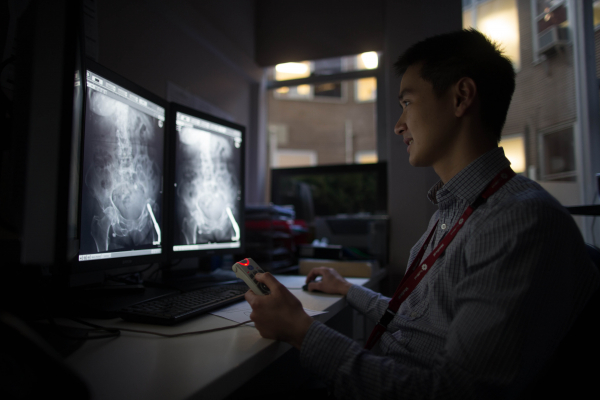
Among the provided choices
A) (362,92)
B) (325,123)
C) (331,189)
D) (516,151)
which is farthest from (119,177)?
(362,92)

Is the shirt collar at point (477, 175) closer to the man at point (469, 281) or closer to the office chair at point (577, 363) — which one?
the man at point (469, 281)

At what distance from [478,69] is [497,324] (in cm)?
65

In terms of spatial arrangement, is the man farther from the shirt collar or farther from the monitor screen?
the monitor screen

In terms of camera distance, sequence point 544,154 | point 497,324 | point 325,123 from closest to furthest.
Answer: point 497,324, point 544,154, point 325,123

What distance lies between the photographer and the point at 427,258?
81 cm

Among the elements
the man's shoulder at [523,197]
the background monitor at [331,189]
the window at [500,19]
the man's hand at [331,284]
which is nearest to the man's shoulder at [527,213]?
the man's shoulder at [523,197]

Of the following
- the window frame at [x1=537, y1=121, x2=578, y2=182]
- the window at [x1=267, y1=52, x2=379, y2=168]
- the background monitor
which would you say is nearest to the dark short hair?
the background monitor

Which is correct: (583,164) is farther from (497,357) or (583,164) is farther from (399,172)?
(497,357)

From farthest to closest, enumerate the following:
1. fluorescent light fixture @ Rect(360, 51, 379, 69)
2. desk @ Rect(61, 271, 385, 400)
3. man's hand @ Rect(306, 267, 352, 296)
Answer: fluorescent light fixture @ Rect(360, 51, 379, 69), man's hand @ Rect(306, 267, 352, 296), desk @ Rect(61, 271, 385, 400)

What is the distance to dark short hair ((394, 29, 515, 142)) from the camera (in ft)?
2.83

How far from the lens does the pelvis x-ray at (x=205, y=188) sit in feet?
3.79

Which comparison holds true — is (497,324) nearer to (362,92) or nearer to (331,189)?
(331,189)

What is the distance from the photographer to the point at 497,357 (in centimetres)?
52

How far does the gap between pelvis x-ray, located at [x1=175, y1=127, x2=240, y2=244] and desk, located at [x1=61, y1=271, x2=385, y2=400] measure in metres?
0.47
